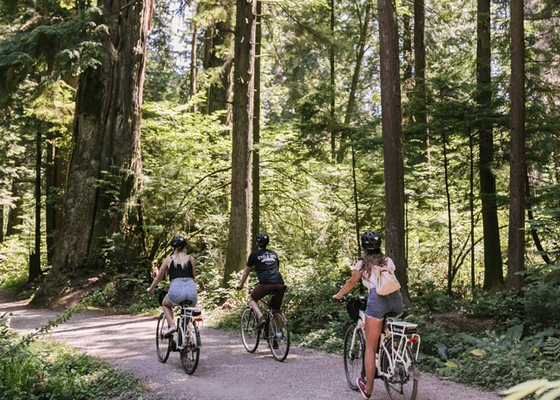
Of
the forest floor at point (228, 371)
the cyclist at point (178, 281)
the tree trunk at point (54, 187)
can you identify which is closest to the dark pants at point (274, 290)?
the forest floor at point (228, 371)

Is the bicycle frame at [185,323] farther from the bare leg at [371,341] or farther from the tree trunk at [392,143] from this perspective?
the tree trunk at [392,143]

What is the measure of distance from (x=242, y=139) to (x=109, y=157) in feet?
16.8

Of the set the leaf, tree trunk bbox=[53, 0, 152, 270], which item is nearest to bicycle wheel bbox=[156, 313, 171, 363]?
the leaf

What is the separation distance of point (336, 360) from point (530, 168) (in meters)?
9.38

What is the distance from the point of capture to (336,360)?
27.7ft

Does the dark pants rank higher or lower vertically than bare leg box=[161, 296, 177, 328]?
higher

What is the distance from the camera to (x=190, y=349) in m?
7.66

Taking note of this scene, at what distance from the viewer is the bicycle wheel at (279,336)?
8.20 meters

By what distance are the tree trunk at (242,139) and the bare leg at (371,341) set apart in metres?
8.22

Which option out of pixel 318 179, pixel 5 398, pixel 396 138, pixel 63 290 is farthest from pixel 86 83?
pixel 5 398

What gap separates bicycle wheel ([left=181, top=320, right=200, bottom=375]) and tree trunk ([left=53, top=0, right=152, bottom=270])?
343 inches

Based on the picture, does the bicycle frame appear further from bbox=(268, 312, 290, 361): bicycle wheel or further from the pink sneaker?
the pink sneaker

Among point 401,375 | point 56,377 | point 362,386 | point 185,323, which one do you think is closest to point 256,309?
point 185,323

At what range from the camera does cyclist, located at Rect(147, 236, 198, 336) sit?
799 centimetres
